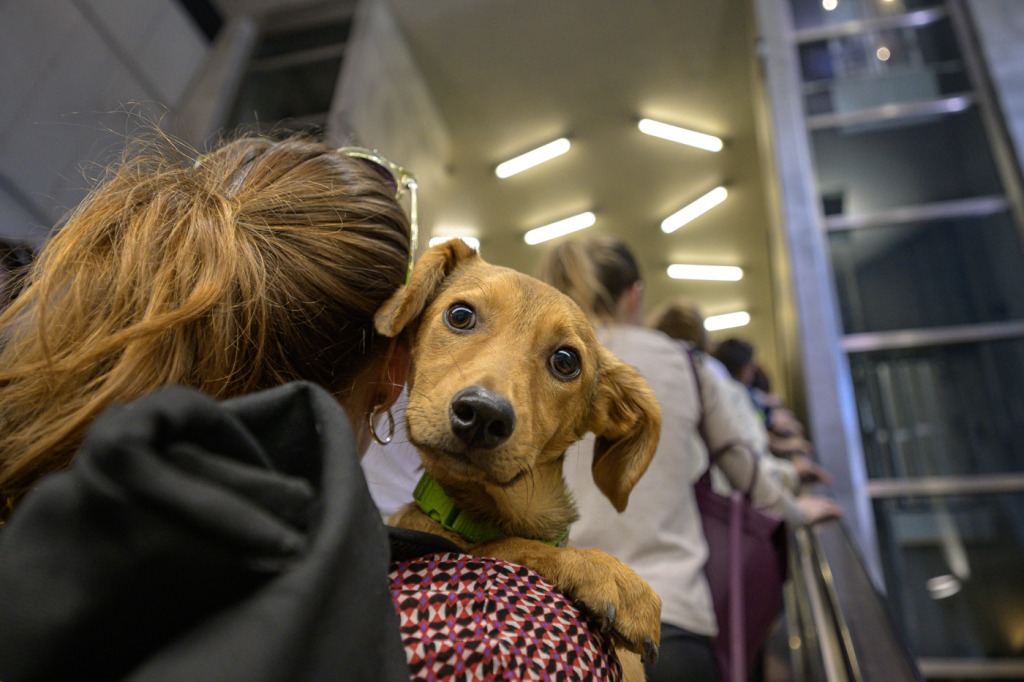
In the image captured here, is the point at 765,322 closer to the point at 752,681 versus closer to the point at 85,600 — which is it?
the point at 752,681

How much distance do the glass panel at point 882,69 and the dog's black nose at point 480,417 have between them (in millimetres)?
3947

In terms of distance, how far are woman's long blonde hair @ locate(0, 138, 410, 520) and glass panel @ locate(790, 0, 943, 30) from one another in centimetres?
429

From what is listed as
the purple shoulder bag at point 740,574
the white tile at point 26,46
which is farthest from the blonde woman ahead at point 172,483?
the white tile at point 26,46

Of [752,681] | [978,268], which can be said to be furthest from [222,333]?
[978,268]

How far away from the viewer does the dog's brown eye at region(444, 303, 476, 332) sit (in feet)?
3.17

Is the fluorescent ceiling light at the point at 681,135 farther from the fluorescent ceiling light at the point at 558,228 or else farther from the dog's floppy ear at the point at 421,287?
the dog's floppy ear at the point at 421,287

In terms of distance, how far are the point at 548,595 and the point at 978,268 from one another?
3.64 m

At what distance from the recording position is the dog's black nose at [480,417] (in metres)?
0.80

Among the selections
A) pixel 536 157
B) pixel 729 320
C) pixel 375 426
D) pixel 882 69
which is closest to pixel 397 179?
pixel 375 426

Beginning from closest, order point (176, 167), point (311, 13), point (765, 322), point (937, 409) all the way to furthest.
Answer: point (176, 167), point (937, 409), point (311, 13), point (765, 322)

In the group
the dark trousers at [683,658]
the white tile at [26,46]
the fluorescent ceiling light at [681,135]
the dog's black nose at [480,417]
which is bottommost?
the dark trousers at [683,658]

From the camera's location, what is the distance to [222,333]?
2.21 feet

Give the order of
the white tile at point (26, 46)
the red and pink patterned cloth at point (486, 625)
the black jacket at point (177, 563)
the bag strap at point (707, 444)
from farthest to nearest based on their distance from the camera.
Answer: the white tile at point (26, 46)
the bag strap at point (707, 444)
the red and pink patterned cloth at point (486, 625)
the black jacket at point (177, 563)

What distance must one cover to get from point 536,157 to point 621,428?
5452 millimetres
